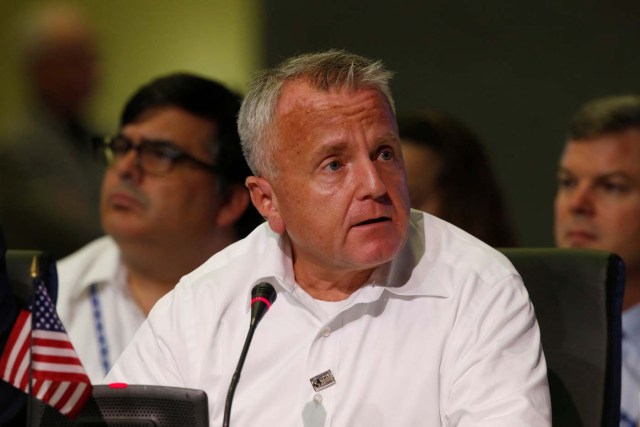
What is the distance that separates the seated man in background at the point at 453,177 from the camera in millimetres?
3691

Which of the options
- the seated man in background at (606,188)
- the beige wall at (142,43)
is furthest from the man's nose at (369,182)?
the beige wall at (142,43)

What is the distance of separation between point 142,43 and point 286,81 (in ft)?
9.11

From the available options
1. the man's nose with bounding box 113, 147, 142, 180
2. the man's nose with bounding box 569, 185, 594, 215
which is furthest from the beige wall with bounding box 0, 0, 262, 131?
the man's nose with bounding box 569, 185, 594, 215

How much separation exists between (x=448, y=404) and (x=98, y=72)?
3207 millimetres

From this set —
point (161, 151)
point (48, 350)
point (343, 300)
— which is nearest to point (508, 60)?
point (161, 151)

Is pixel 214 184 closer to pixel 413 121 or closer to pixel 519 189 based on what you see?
pixel 413 121

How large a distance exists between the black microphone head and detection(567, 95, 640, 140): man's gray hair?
1848mm

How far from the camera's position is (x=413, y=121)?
154 inches

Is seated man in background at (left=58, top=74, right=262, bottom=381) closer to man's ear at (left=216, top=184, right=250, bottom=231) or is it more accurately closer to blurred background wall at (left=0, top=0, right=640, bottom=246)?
man's ear at (left=216, top=184, right=250, bottom=231)

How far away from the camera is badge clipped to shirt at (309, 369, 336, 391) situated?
7.22 ft

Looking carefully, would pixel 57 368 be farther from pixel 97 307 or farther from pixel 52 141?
pixel 52 141

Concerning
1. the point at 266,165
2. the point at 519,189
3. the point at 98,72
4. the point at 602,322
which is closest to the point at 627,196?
the point at 519,189

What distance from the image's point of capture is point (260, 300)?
82.2 inches

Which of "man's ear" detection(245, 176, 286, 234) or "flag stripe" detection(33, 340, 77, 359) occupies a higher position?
"man's ear" detection(245, 176, 286, 234)
